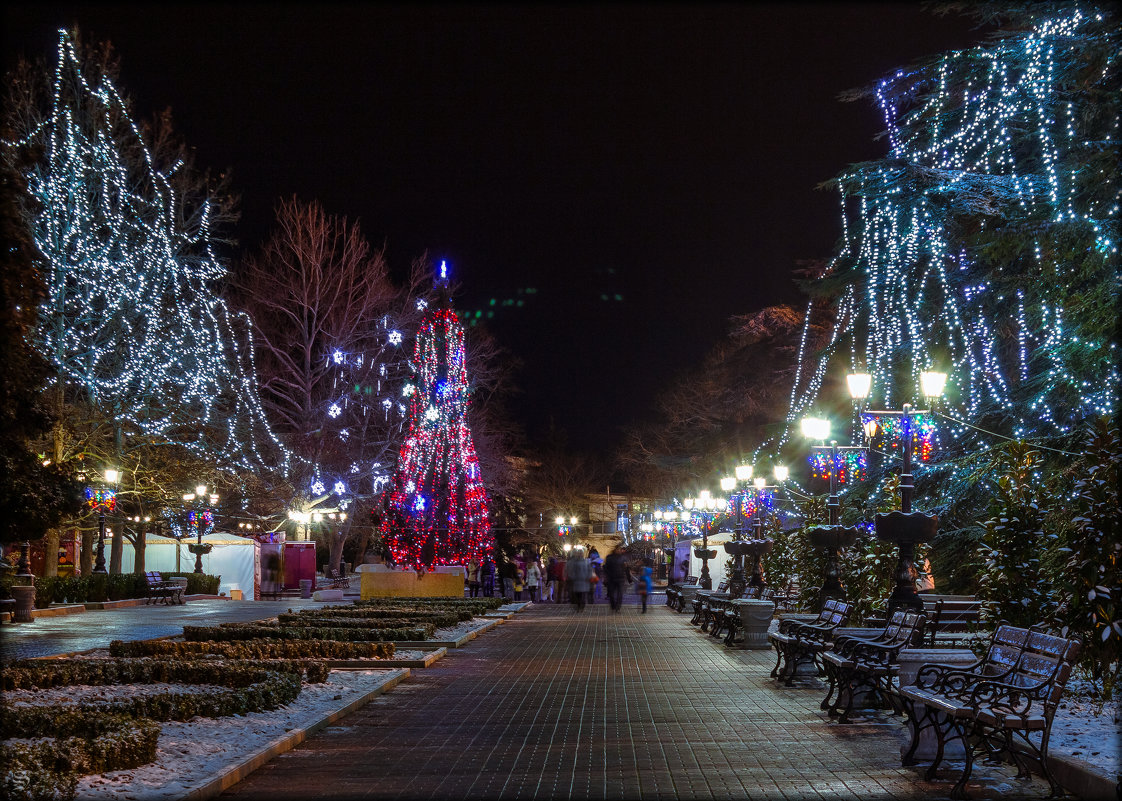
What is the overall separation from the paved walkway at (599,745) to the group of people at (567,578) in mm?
15360

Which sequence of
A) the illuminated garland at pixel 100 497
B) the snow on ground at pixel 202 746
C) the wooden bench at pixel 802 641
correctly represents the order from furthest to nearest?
the illuminated garland at pixel 100 497
the wooden bench at pixel 802 641
the snow on ground at pixel 202 746

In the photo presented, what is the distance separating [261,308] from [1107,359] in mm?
32225

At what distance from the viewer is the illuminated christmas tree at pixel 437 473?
30484mm

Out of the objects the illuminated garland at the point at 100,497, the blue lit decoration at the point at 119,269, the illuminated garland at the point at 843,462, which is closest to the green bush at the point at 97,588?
the illuminated garland at the point at 100,497

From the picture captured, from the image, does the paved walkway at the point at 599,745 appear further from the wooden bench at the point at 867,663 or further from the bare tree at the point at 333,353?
the bare tree at the point at 333,353

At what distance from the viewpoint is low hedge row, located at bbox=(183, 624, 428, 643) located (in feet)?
59.4

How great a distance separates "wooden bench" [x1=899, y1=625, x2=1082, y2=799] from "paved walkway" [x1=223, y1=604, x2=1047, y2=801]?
0.23 metres

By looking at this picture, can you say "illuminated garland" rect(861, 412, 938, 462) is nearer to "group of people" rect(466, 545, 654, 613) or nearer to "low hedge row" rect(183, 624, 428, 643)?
"low hedge row" rect(183, 624, 428, 643)

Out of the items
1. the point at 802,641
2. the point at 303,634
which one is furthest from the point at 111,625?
the point at 802,641

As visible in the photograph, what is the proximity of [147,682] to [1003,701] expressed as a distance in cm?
880

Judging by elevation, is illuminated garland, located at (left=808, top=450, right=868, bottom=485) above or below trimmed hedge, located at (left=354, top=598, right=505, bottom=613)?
above

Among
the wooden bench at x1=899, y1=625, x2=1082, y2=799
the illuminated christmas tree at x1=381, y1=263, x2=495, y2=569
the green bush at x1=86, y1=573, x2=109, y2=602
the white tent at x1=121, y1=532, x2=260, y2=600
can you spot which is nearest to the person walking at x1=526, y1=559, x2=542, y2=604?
the white tent at x1=121, y1=532, x2=260, y2=600

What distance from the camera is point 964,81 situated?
2111 centimetres

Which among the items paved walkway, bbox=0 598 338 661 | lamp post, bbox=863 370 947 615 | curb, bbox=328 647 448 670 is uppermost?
lamp post, bbox=863 370 947 615
